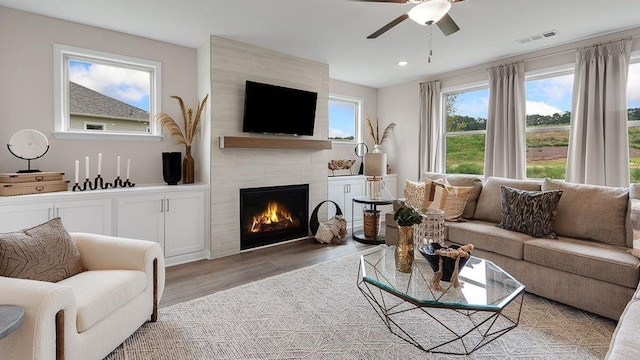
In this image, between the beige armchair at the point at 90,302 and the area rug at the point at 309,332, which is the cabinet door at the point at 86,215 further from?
the area rug at the point at 309,332

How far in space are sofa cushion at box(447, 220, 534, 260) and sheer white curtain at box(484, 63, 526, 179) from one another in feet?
4.60

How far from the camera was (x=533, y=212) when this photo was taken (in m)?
2.89

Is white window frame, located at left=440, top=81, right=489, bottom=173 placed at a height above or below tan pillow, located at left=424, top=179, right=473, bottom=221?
above

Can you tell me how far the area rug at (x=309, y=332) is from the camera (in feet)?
6.29

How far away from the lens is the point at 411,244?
2215 millimetres

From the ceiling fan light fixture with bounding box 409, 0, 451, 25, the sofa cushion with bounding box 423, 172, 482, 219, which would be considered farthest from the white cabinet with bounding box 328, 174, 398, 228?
the ceiling fan light fixture with bounding box 409, 0, 451, 25

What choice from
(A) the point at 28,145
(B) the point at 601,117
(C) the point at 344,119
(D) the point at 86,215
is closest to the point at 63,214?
(D) the point at 86,215

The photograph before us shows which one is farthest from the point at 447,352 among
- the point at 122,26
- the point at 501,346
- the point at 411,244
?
the point at 122,26

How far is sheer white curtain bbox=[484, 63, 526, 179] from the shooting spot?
4238 mm

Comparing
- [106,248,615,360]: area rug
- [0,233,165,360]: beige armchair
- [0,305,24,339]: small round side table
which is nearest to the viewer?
[0,305,24,339]: small round side table

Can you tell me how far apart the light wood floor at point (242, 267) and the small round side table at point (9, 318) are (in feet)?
4.32

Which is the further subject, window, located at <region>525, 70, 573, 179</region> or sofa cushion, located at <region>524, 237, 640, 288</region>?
window, located at <region>525, 70, 573, 179</region>

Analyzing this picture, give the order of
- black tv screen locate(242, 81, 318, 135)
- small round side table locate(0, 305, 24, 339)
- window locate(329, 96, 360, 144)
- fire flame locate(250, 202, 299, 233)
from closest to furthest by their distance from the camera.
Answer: small round side table locate(0, 305, 24, 339) → black tv screen locate(242, 81, 318, 135) → fire flame locate(250, 202, 299, 233) → window locate(329, 96, 360, 144)

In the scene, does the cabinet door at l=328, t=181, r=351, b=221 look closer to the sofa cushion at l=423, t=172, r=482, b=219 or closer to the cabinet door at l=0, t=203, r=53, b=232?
the sofa cushion at l=423, t=172, r=482, b=219
